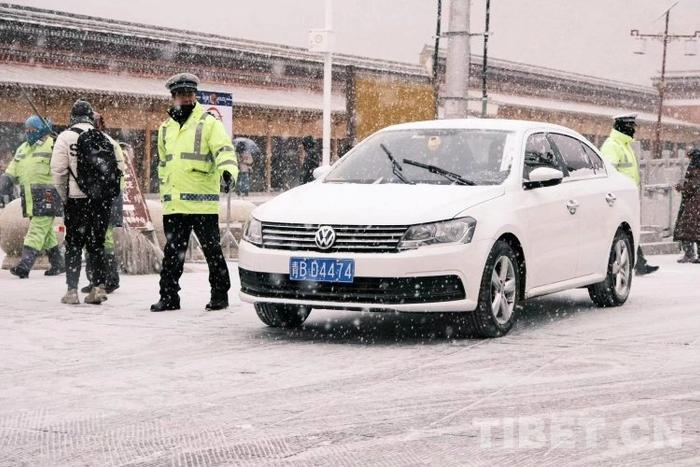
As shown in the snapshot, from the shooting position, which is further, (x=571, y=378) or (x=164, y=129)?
(x=164, y=129)

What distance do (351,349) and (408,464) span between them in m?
3.02

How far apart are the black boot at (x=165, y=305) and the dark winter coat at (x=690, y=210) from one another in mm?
9743

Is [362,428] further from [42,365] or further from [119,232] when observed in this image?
[119,232]

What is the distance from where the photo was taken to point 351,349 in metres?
7.64

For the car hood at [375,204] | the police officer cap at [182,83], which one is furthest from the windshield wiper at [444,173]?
the police officer cap at [182,83]

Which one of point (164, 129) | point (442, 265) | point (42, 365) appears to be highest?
point (164, 129)

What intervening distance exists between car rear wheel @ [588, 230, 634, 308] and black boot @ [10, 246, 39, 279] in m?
5.91

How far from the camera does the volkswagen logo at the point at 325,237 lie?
7699 millimetres

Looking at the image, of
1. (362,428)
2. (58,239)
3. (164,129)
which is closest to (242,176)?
(58,239)

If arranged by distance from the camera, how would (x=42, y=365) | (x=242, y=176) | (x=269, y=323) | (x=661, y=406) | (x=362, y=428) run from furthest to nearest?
(x=242, y=176) → (x=269, y=323) → (x=42, y=365) → (x=661, y=406) → (x=362, y=428)

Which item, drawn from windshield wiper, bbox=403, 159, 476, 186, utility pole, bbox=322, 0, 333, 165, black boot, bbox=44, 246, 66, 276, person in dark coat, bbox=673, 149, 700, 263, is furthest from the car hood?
person in dark coat, bbox=673, 149, 700, 263

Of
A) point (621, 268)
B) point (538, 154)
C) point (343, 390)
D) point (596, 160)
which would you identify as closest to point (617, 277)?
point (621, 268)

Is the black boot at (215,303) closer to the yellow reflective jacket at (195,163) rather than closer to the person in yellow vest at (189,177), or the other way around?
the person in yellow vest at (189,177)

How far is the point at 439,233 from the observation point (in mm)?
7668
